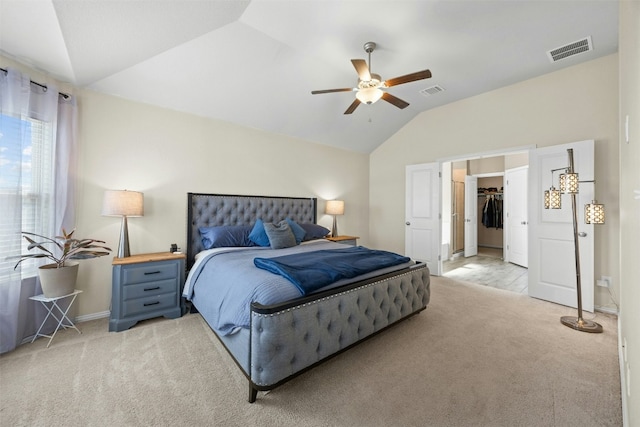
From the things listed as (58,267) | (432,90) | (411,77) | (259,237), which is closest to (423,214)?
(432,90)

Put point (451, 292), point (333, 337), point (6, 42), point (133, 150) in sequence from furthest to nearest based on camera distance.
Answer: point (451, 292)
point (133, 150)
point (6, 42)
point (333, 337)

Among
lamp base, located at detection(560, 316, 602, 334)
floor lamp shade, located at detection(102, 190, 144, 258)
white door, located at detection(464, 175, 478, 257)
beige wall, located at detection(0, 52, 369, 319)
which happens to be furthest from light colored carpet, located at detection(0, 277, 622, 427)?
white door, located at detection(464, 175, 478, 257)

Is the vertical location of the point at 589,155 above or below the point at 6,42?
below

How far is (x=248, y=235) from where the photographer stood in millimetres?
3541

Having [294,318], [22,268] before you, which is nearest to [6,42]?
[22,268]

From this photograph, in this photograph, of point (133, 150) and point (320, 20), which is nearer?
point (320, 20)

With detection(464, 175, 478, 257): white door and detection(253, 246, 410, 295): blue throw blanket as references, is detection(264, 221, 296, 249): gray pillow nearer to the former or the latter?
detection(253, 246, 410, 295): blue throw blanket

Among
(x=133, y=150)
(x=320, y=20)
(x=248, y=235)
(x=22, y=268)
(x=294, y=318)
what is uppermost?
(x=320, y=20)

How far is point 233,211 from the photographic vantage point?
3.79 meters

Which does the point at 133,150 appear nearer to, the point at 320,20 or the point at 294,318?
the point at 320,20

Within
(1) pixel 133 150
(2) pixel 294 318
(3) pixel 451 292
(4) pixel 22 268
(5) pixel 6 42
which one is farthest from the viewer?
(3) pixel 451 292

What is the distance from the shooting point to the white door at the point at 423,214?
15.5 feet

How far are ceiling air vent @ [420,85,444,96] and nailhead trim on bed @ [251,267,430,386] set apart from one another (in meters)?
3.07

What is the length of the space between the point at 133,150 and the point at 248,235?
68.5 inches
